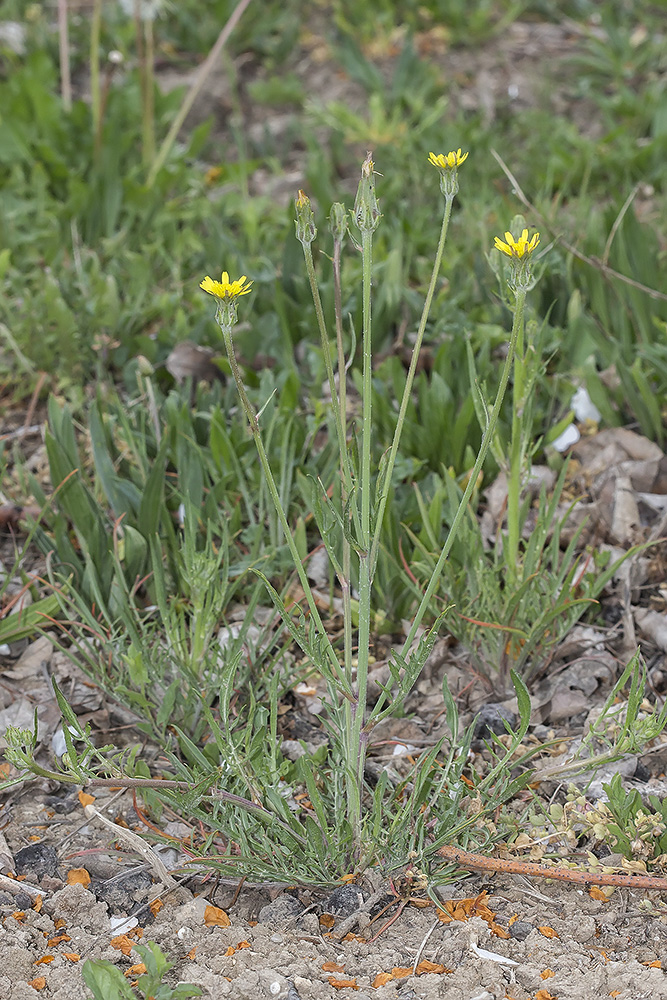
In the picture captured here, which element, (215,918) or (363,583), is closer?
(363,583)

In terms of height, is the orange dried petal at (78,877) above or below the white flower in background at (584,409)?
below

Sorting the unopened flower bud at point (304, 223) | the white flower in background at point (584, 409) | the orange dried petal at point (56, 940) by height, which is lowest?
the orange dried petal at point (56, 940)

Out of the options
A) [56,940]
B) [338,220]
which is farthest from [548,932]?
[338,220]

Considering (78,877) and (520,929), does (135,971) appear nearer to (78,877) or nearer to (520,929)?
(78,877)

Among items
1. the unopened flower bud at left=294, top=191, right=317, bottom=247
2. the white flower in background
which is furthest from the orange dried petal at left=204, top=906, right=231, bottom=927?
the white flower in background

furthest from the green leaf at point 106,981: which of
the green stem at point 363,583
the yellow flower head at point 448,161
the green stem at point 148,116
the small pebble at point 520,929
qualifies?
the green stem at point 148,116

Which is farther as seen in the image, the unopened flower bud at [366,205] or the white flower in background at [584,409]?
the white flower in background at [584,409]

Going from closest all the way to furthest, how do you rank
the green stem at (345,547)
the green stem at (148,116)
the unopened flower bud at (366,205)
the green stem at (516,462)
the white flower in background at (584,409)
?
the unopened flower bud at (366,205) < the green stem at (345,547) < the green stem at (516,462) < the white flower in background at (584,409) < the green stem at (148,116)

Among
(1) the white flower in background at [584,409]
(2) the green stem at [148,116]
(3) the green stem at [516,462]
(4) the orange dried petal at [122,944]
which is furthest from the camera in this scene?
(2) the green stem at [148,116]

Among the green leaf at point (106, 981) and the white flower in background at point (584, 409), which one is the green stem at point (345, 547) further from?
the white flower in background at point (584, 409)

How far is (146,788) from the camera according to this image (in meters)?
1.54

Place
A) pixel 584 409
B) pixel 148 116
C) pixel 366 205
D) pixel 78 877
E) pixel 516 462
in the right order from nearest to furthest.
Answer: pixel 366 205, pixel 78 877, pixel 516 462, pixel 584 409, pixel 148 116

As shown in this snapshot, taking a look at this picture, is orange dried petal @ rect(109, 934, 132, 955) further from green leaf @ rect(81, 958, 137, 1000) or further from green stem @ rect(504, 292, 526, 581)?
green stem @ rect(504, 292, 526, 581)

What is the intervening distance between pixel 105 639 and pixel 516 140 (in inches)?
116
